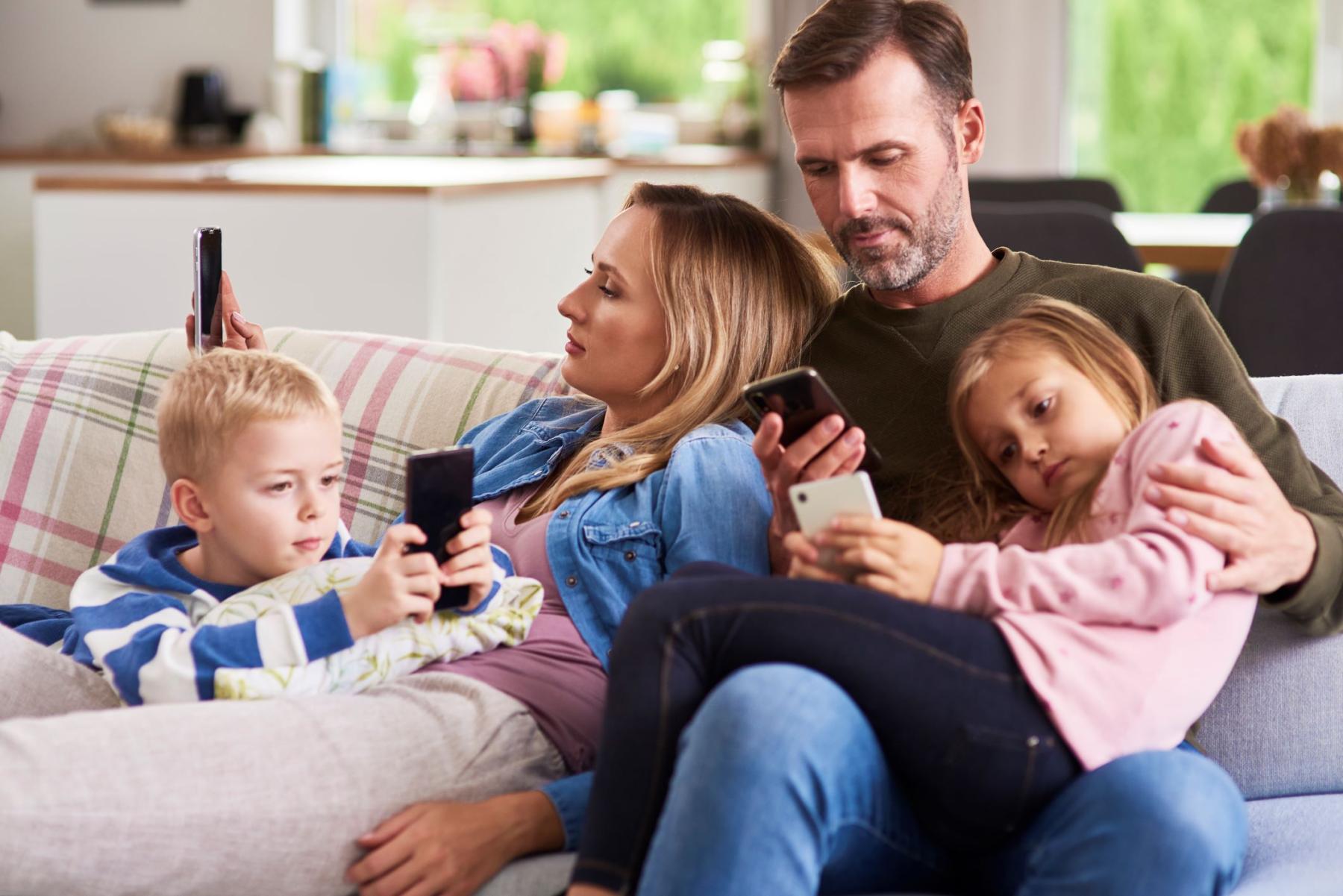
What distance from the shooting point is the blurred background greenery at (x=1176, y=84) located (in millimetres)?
5547

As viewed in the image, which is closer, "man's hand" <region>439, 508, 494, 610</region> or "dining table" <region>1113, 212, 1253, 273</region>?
"man's hand" <region>439, 508, 494, 610</region>

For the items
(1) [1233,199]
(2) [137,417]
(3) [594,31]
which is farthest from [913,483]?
(3) [594,31]

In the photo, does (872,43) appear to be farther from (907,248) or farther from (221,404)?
(221,404)

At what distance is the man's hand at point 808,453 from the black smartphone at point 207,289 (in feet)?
2.40

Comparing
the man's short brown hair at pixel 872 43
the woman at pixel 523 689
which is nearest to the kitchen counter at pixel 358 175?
the woman at pixel 523 689

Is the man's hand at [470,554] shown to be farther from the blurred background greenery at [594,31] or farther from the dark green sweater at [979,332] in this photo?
the blurred background greenery at [594,31]

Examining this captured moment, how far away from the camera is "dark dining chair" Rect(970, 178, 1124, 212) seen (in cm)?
402

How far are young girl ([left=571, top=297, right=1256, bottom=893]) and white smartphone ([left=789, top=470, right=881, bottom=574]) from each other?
0.02 m

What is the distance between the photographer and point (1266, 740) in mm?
1607

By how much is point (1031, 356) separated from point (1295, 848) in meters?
0.55

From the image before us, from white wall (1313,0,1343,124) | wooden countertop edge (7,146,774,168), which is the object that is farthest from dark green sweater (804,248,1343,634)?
white wall (1313,0,1343,124)

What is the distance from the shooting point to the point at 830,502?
143cm

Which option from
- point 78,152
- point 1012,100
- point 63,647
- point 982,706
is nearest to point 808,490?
point 982,706

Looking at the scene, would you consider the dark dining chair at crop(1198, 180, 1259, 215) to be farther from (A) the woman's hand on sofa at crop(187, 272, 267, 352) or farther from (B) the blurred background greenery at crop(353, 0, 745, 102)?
(A) the woman's hand on sofa at crop(187, 272, 267, 352)
